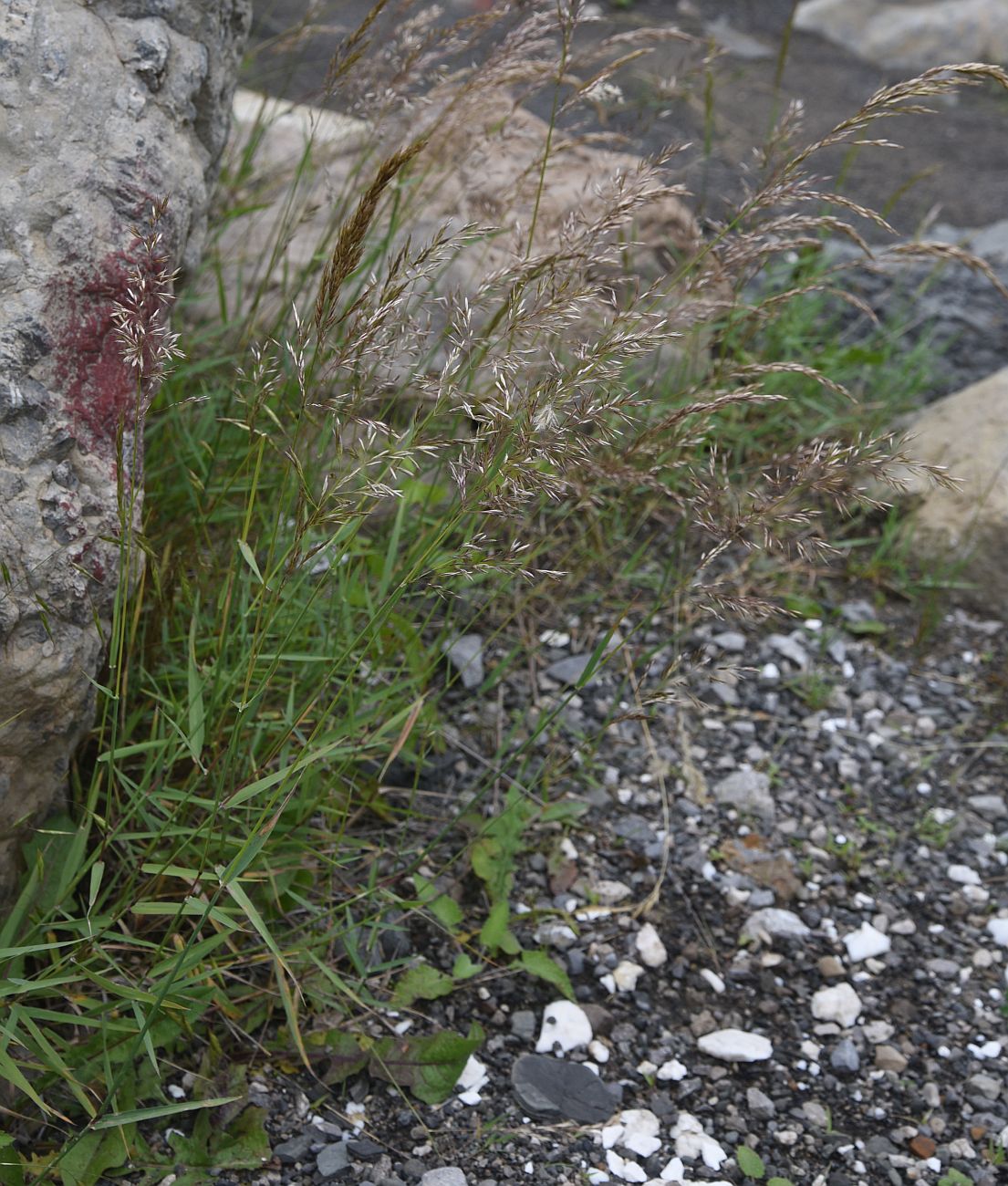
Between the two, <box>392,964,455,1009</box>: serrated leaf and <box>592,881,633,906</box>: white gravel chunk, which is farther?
<box>592,881,633,906</box>: white gravel chunk

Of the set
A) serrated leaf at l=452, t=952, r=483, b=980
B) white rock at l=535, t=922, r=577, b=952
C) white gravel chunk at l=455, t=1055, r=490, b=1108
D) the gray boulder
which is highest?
the gray boulder

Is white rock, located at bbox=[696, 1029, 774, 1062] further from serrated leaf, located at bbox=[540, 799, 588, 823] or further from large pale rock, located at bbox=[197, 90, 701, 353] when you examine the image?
large pale rock, located at bbox=[197, 90, 701, 353]

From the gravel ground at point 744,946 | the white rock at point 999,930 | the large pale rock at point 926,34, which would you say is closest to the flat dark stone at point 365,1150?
the gravel ground at point 744,946

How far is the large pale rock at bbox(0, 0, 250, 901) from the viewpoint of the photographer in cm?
186

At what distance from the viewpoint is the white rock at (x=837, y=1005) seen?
2.36 m

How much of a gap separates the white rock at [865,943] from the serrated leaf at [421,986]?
88 cm

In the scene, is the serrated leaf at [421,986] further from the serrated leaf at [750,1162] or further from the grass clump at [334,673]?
the serrated leaf at [750,1162]

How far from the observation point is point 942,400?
154 inches

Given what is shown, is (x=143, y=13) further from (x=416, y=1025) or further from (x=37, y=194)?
(x=416, y=1025)

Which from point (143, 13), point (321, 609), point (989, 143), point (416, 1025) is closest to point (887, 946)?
point (416, 1025)

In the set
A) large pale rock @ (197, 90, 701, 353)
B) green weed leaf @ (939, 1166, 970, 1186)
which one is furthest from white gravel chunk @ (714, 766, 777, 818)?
large pale rock @ (197, 90, 701, 353)

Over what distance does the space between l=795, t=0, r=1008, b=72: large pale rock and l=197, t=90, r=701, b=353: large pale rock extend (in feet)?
14.6

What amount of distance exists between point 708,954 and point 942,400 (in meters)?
2.25

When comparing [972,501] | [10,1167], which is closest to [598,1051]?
[10,1167]
